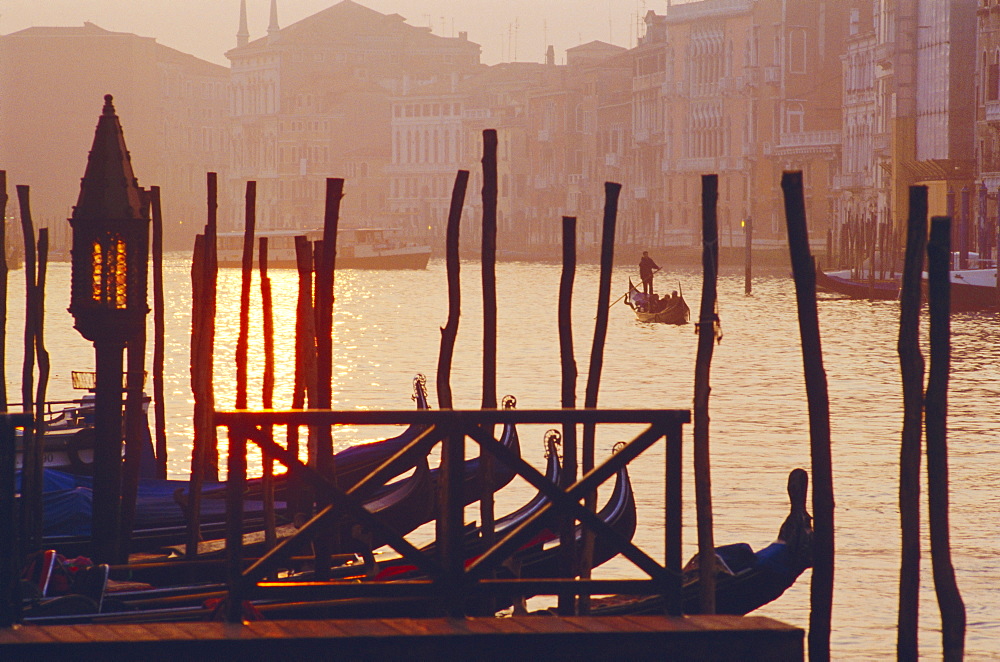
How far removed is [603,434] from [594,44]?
273ft

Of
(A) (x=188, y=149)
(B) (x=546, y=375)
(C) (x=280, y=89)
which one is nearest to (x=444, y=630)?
(B) (x=546, y=375)

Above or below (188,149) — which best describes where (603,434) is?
below

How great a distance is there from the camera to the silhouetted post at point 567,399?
8133 millimetres

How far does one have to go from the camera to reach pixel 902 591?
6.86 meters

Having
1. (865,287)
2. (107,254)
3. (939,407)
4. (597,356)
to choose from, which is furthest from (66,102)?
(939,407)

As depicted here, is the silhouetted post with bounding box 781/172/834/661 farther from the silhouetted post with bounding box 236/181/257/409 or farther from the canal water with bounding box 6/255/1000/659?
the silhouetted post with bounding box 236/181/257/409

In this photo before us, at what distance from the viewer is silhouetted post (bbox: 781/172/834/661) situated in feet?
22.9

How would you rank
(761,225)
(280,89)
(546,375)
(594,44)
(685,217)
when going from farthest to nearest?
1. (280,89)
2. (594,44)
3. (685,217)
4. (761,225)
5. (546,375)

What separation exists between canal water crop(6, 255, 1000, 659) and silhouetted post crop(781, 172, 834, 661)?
1.91 m

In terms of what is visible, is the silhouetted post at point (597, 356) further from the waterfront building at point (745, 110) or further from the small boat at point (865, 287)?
the waterfront building at point (745, 110)

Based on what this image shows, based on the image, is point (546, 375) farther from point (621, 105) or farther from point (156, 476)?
point (621, 105)

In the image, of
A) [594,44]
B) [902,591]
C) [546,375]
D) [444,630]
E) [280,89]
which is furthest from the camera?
[280,89]

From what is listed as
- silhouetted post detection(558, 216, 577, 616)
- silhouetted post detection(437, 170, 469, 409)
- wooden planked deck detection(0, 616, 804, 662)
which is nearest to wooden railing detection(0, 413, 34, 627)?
wooden planked deck detection(0, 616, 804, 662)

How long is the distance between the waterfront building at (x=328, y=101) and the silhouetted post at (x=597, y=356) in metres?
95.0
